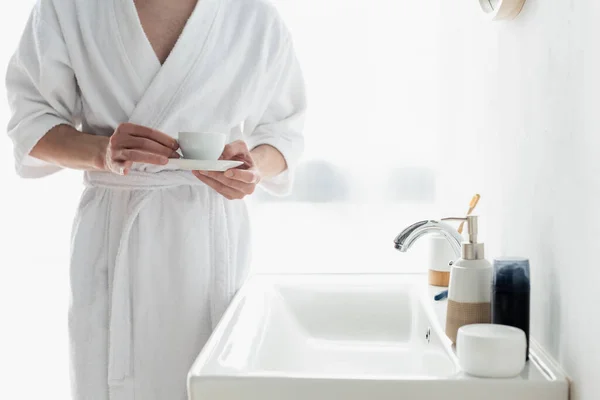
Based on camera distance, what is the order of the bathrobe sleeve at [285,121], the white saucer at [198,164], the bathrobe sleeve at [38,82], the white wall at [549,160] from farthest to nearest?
the bathrobe sleeve at [285,121] < the bathrobe sleeve at [38,82] < the white saucer at [198,164] < the white wall at [549,160]

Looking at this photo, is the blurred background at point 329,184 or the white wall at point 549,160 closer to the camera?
the white wall at point 549,160

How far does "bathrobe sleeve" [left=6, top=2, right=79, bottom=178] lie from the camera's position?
1.27m

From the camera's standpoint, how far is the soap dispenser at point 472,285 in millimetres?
961

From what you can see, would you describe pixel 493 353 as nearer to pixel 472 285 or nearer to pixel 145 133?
pixel 472 285

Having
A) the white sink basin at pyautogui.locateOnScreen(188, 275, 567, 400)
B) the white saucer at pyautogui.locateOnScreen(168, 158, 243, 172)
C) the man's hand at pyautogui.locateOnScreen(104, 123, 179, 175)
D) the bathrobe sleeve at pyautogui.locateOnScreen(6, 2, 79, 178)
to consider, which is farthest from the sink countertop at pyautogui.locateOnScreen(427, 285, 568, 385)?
the bathrobe sleeve at pyautogui.locateOnScreen(6, 2, 79, 178)

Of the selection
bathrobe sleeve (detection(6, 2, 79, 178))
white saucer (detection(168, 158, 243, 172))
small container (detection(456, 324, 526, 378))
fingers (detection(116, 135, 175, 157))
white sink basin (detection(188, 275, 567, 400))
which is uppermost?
bathrobe sleeve (detection(6, 2, 79, 178))

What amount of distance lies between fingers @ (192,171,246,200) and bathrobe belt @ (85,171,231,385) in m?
0.06

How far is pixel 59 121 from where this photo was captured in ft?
4.25

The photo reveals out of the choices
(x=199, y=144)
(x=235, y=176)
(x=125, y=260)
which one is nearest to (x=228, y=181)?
(x=235, y=176)

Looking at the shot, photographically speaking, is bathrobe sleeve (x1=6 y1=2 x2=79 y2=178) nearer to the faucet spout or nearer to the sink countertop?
the faucet spout

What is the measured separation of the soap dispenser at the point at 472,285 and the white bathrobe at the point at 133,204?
520 mm

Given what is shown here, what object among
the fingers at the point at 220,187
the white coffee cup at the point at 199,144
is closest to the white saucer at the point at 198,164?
the white coffee cup at the point at 199,144

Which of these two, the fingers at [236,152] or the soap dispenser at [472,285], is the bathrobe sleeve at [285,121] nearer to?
the fingers at [236,152]

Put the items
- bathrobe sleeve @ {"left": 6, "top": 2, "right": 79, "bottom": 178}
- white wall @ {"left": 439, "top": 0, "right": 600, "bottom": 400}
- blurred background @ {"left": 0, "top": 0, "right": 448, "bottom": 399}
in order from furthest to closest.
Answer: blurred background @ {"left": 0, "top": 0, "right": 448, "bottom": 399} → bathrobe sleeve @ {"left": 6, "top": 2, "right": 79, "bottom": 178} → white wall @ {"left": 439, "top": 0, "right": 600, "bottom": 400}
